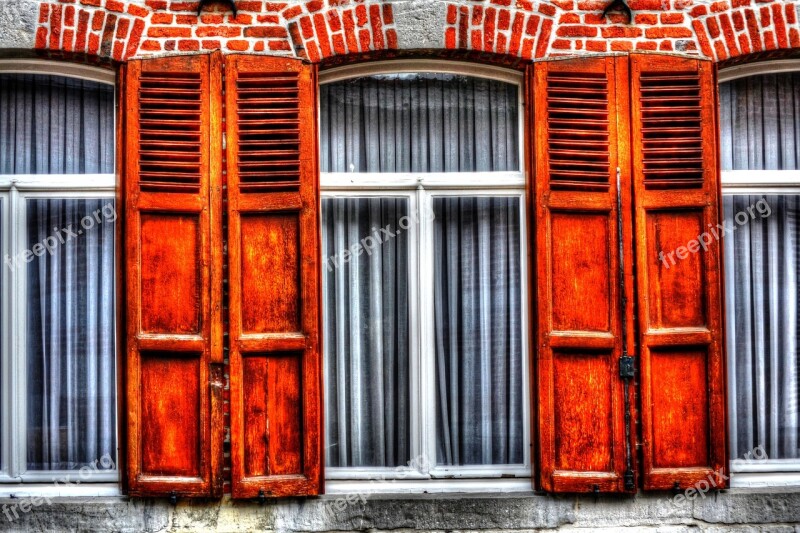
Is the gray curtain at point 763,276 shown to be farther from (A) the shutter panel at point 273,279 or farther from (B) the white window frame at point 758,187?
(A) the shutter panel at point 273,279

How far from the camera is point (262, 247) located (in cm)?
479

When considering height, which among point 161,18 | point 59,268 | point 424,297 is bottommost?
point 424,297

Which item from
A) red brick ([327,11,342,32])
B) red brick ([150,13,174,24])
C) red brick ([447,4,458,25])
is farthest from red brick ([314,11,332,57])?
red brick ([150,13,174,24])

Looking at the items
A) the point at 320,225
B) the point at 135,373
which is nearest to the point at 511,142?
the point at 320,225

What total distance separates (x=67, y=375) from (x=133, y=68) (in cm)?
180

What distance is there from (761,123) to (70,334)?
Result: 425cm

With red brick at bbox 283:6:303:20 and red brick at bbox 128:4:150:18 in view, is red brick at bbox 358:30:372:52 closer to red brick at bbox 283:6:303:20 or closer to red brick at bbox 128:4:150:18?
red brick at bbox 283:6:303:20

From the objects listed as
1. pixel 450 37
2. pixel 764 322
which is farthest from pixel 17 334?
pixel 764 322

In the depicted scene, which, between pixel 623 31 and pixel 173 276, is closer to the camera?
pixel 173 276

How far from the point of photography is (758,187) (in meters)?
5.09

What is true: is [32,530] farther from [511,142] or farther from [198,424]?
[511,142]

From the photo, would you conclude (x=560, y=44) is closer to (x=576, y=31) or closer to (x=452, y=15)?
(x=576, y=31)

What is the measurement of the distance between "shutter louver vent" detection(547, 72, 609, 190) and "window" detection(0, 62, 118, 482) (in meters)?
2.55

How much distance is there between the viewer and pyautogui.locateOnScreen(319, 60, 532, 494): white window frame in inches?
197
